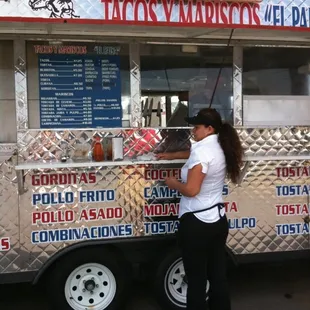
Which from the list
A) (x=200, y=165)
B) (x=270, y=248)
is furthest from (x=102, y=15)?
(x=270, y=248)

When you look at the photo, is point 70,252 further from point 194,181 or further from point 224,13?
point 224,13

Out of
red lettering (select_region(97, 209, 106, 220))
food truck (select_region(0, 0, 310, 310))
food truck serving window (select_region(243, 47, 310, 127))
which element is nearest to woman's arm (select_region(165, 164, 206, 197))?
food truck (select_region(0, 0, 310, 310))

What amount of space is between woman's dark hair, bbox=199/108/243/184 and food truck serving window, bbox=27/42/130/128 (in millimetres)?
1029

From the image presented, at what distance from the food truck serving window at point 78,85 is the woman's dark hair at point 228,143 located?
1029 millimetres

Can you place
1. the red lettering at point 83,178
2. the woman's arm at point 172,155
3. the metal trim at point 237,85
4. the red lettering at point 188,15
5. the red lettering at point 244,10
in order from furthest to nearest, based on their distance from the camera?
1. the metal trim at point 237,85
2. the woman's arm at point 172,155
3. the red lettering at point 83,178
4. the red lettering at point 244,10
5. the red lettering at point 188,15

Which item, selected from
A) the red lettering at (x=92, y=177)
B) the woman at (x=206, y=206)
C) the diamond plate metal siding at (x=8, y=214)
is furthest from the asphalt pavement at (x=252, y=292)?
the red lettering at (x=92, y=177)

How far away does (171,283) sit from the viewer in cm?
413

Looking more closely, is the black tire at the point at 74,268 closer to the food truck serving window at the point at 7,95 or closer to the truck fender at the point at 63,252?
the truck fender at the point at 63,252

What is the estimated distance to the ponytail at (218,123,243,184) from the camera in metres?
Answer: 3.35

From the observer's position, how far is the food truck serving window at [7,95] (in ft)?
12.9

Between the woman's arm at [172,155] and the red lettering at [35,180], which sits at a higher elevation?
the woman's arm at [172,155]

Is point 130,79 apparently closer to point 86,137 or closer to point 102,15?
Result: point 86,137

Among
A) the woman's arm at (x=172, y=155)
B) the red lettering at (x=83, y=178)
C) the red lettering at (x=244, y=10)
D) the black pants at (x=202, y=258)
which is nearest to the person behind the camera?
the black pants at (x=202, y=258)

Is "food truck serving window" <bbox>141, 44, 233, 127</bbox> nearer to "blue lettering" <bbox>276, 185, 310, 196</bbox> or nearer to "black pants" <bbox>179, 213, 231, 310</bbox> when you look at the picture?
"blue lettering" <bbox>276, 185, 310, 196</bbox>
